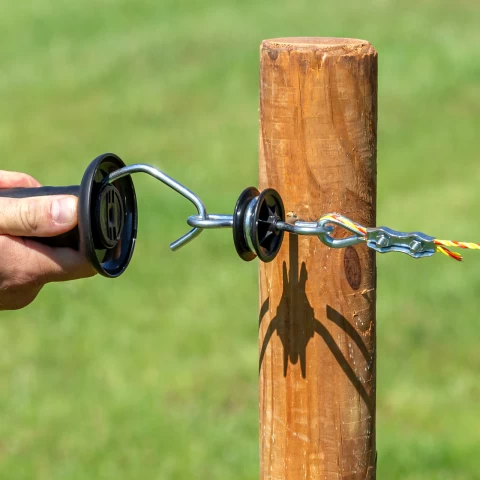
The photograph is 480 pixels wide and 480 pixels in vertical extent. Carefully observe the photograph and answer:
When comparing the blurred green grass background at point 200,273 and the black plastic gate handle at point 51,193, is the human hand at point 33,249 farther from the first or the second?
the blurred green grass background at point 200,273

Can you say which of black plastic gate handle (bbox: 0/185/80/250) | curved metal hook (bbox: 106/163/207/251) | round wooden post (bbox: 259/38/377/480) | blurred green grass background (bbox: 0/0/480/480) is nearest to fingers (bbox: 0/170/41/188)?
black plastic gate handle (bbox: 0/185/80/250)

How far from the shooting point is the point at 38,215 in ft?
6.31

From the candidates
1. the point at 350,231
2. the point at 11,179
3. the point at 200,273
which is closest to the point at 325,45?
the point at 350,231

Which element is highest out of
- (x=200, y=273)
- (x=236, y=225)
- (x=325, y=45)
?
(x=325, y=45)

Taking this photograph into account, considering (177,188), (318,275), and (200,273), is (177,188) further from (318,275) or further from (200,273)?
(200,273)

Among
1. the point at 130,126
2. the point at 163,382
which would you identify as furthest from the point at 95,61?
the point at 163,382

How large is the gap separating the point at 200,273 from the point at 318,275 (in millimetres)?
4469

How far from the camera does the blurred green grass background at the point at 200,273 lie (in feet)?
14.6

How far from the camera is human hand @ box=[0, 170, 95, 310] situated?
190 centimetres

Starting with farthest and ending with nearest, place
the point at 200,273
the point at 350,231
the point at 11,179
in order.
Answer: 1. the point at 200,273
2. the point at 11,179
3. the point at 350,231

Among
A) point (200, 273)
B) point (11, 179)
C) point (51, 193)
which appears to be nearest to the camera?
point (51, 193)

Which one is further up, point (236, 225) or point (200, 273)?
point (236, 225)

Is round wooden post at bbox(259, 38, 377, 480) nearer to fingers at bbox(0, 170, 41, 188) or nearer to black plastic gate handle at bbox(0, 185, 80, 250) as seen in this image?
black plastic gate handle at bbox(0, 185, 80, 250)

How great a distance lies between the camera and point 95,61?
470 inches
